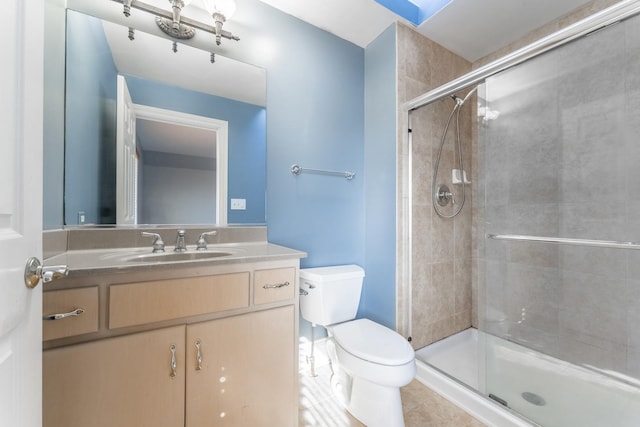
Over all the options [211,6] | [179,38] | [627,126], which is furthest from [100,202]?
[627,126]

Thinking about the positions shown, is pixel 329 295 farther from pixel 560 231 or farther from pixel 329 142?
pixel 560 231

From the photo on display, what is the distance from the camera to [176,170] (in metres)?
1.44

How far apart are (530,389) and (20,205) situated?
216 centimetres

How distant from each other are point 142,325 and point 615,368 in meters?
2.30

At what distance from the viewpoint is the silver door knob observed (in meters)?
0.55

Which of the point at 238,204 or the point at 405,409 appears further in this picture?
the point at 238,204

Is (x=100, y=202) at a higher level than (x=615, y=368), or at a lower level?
higher

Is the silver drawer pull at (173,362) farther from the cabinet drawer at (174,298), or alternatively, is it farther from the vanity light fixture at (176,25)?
the vanity light fixture at (176,25)

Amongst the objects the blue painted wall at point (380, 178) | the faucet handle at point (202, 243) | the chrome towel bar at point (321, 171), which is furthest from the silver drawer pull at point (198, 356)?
the blue painted wall at point (380, 178)

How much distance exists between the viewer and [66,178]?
1.16 m

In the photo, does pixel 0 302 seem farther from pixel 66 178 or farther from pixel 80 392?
pixel 66 178

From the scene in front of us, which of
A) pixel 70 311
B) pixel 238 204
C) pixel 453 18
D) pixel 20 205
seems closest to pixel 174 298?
pixel 70 311

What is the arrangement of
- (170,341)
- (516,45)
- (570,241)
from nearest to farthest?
1. (170,341)
2. (570,241)
3. (516,45)

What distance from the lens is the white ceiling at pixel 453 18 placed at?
1644 millimetres
